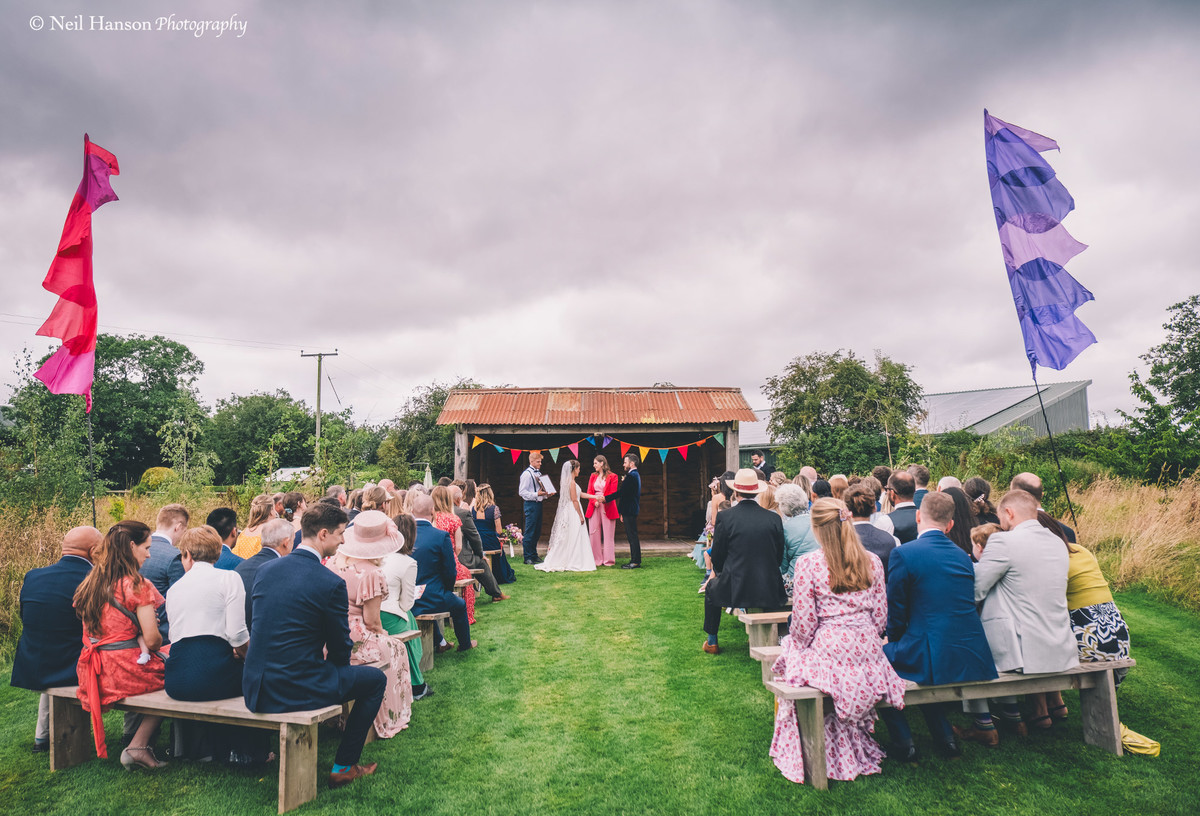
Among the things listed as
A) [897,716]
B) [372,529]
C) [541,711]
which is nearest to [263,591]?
[372,529]

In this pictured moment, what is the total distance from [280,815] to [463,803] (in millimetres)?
879

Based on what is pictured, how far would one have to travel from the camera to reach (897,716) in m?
3.43

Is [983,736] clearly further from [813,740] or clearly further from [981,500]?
[981,500]

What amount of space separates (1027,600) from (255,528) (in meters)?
5.52

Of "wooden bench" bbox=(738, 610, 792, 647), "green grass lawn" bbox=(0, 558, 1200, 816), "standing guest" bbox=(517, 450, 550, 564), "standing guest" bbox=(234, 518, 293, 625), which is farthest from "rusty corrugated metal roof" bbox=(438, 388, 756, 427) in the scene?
"standing guest" bbox=(234, 518, 293, 625)

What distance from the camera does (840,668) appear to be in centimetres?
324

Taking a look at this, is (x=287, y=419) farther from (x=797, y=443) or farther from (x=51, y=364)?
(x=797, y=443)

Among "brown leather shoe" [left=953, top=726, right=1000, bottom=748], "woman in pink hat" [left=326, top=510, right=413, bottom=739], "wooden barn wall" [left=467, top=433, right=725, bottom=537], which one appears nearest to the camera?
"brown leather shoe" [left=953, top=726, right=1000, bottom=748]

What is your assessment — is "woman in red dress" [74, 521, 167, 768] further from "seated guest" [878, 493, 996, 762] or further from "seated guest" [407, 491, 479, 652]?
"seated guest" [878, 493, 996, 762]

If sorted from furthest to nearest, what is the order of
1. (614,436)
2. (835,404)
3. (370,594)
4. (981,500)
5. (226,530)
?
1. (835,404)
2. (614,436)
3. (981,500)
4. (226,530)
5. (370,594)

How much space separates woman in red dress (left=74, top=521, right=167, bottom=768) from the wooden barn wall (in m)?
10.1

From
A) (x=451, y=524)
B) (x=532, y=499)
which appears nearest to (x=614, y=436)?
(x=532, y=499)

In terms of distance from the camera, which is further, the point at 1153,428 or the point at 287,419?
the point at 287,419

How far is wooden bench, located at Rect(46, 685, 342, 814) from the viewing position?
10.1 feet
